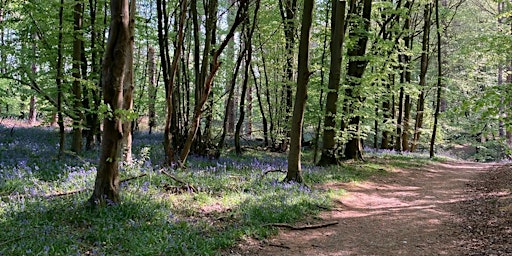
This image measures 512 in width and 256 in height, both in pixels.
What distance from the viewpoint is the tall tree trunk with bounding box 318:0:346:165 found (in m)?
11.7

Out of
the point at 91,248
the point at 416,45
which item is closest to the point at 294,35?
the point at 416,45

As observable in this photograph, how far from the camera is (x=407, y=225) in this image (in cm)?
683

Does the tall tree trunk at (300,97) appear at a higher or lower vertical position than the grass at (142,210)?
higher

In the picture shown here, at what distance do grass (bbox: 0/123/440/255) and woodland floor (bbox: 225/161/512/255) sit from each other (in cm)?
44

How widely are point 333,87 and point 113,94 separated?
8168mm

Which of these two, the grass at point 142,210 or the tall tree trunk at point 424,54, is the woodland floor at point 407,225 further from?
the tall tree trunk at point 424,54

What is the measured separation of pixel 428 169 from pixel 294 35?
25.4 feet

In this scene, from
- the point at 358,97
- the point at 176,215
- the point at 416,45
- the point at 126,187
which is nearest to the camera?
the point at 176,215

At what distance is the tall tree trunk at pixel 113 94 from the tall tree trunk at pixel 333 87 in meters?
7.63

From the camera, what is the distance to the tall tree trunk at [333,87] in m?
11.7

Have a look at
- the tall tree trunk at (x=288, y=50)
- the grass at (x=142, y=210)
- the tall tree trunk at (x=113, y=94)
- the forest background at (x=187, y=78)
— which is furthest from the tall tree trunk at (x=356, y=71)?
the tall tree trunk at (x=113, y=94)

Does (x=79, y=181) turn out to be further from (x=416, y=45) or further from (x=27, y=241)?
(x=416, y=45)

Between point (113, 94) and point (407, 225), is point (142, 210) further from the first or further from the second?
point (407, 225)

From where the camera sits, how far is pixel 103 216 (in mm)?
5043
